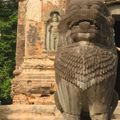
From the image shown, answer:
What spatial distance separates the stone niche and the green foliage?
25.0 ft

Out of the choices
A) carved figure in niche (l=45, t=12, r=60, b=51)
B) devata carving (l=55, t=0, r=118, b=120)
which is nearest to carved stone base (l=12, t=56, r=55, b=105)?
carved figure in niche (l=45, t=12, r=60, b=51)

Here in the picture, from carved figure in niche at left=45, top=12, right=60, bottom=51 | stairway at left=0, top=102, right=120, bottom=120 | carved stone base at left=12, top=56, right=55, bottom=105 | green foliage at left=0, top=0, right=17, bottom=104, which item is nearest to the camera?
stairway at left=0, top=102, right=120, bottom=120

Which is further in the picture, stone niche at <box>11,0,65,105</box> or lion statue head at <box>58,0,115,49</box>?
stone niche at <box>11,0,65,105</box>

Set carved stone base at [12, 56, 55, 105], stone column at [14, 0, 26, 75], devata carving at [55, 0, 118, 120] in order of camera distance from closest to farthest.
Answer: devata carving at [55, 0, 118, 120], carved stone base at [12, 56, 55, 105], stone column at [14, 0, 26, 75]

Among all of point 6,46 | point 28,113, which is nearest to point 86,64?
point 28,113

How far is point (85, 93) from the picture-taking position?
532 cm

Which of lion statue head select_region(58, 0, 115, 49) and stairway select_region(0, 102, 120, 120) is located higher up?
lion statue head select_region(58, 0, 115, 49)

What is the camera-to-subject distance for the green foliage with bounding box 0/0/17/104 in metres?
19.6

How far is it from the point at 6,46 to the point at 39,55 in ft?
29.6

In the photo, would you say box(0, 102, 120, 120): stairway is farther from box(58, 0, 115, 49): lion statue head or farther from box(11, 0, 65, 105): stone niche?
box(58, 0, 115, 49): lion statue head

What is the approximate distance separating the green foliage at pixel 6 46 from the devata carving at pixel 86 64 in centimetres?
1390

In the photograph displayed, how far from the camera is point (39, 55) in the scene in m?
11.6

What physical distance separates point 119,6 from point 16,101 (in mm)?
3630

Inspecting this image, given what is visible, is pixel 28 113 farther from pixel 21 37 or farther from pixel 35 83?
pixel 21 37
